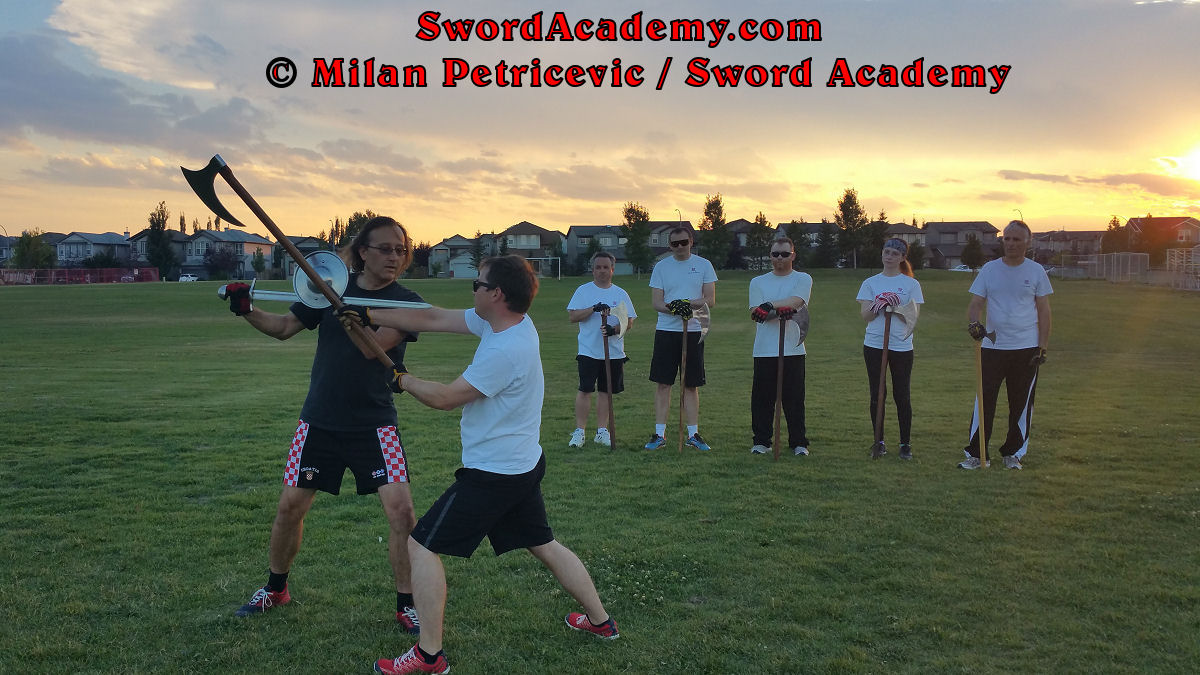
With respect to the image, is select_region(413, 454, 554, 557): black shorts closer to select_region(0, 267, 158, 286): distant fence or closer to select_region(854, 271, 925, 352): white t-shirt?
select_region(854, 271, 925, 352): white t-shirt

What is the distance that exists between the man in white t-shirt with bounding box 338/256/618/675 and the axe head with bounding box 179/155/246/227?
2.54 feet

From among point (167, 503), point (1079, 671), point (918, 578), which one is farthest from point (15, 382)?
point (1079, 671)

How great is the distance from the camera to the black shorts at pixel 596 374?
29.8 feet

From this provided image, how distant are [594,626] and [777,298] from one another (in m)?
5.04

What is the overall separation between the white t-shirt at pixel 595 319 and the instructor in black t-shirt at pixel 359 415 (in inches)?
180

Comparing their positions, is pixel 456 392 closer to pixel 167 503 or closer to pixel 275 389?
pixel 167 503

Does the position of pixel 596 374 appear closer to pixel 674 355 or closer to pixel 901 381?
pixel 674 355

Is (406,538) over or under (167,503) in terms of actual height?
over

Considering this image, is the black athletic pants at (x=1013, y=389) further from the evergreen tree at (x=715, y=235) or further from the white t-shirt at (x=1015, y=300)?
the evergreen tree at (x=715, y=235)

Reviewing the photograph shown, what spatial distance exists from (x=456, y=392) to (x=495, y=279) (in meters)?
0.53

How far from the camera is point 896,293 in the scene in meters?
8.32

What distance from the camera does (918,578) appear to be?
5.02 meters

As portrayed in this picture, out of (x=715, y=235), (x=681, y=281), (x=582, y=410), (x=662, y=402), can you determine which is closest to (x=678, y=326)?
(x=681, y=281)

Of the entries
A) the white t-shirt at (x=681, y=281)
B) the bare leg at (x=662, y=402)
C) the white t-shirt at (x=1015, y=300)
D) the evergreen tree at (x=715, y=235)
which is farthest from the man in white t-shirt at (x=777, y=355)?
the evergreen tree at (x=715, y=235)
